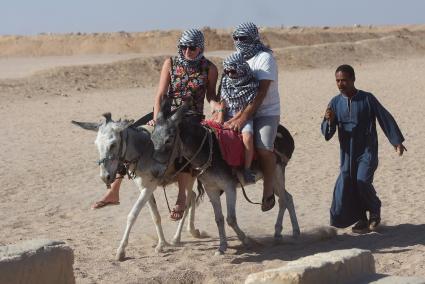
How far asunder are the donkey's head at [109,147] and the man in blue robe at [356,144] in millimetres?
2490

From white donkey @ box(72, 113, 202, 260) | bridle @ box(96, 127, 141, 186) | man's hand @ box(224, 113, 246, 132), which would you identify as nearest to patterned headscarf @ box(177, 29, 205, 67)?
man's hand @ box(224, 113, 246, 132)

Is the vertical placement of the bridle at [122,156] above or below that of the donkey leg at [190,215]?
above

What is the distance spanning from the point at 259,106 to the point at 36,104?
56.3 ft

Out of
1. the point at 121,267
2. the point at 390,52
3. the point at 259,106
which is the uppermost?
the point at 390,52

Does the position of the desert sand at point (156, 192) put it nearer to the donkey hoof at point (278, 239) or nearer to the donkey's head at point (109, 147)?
the donkey hoof at point (278, 239)

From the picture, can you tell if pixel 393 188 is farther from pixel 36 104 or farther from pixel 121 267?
pixel 36 104

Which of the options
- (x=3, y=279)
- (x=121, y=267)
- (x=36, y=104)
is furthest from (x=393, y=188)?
(x=36, y=104)

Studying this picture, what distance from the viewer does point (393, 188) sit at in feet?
40.8

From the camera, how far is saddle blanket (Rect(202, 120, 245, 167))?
8469mm

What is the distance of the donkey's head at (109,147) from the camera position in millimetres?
7793

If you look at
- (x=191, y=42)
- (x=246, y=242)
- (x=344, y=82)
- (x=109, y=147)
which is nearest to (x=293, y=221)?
(x=246, y=242)

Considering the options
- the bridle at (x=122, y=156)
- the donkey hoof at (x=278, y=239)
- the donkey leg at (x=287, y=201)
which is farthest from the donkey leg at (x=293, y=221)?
the bridle at (x=122, y=156)

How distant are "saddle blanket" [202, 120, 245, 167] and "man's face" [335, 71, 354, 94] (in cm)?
141

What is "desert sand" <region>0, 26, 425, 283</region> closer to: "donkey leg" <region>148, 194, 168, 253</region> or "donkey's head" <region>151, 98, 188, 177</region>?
"donkey leg" <region>148, 194, 168, 253</region>
